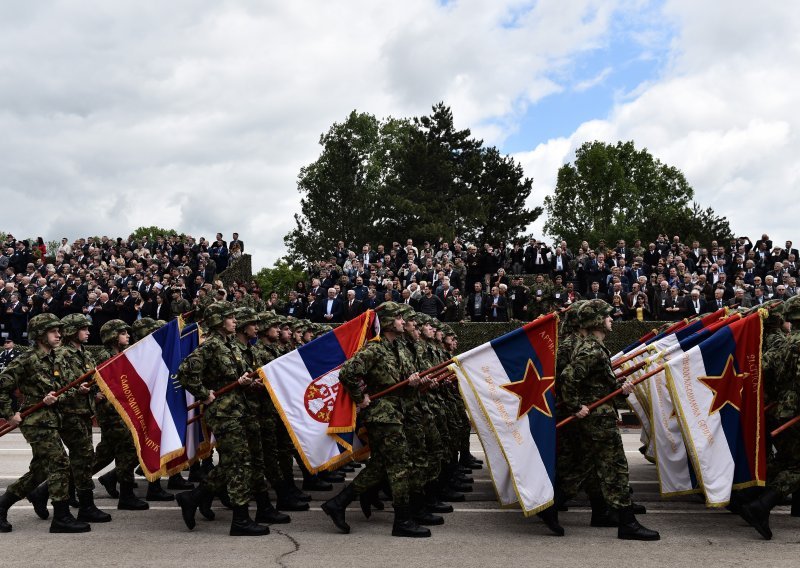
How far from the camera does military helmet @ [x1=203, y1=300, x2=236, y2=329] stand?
8.28 metres

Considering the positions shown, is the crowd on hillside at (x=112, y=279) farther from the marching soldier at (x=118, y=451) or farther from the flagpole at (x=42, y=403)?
the flagpole at (x=42, y=403)

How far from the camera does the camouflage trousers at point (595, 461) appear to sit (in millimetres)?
7492

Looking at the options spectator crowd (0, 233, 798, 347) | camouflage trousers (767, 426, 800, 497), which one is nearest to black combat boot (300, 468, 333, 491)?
camouflage trousers (767, 426, 800, 497)

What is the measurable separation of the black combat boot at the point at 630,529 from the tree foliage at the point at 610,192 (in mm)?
54296

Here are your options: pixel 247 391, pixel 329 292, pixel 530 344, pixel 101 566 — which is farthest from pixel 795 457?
pixel 329 292

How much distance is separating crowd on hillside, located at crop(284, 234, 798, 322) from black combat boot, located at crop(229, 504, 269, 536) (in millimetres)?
11329

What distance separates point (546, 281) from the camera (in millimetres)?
21656

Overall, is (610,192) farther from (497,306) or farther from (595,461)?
(595,461)

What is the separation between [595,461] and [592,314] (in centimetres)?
131

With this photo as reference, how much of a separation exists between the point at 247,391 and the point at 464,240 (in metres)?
45.7

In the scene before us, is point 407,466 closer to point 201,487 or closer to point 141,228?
point 201,487

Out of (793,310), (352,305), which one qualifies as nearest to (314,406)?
(793,310)

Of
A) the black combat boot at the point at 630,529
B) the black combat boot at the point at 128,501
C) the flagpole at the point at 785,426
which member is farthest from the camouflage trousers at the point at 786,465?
the black combat boot at the point at 128,501

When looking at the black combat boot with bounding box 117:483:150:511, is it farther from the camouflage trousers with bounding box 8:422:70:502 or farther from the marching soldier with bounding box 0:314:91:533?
the camouflage trousers with bounding box 8:422:70:502
